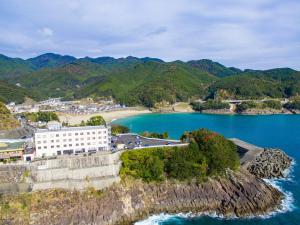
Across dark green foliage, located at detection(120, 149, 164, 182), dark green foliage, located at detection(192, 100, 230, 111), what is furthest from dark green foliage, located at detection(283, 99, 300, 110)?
Result: dark green foliage, located at detection(120, 149, 164, 182)

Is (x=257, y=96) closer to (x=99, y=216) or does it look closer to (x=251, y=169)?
(x=251, y=169)

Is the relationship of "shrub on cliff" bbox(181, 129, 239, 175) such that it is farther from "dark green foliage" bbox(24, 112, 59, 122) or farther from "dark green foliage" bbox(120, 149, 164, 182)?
"dark green foliage" bbox(24, 112, 59, 122)

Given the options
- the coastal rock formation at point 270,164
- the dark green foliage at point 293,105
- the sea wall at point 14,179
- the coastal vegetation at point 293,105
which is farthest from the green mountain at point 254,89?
the sea wall at point 14,179

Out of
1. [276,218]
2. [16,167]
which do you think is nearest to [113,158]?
[16,167]

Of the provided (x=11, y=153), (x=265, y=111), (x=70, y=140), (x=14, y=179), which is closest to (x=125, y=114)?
(x=265, y=111)

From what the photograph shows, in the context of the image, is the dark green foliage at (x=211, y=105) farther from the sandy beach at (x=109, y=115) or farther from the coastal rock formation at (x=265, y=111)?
the sandy beach at (x=109, y=115)

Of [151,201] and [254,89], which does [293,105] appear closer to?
[254,89]
